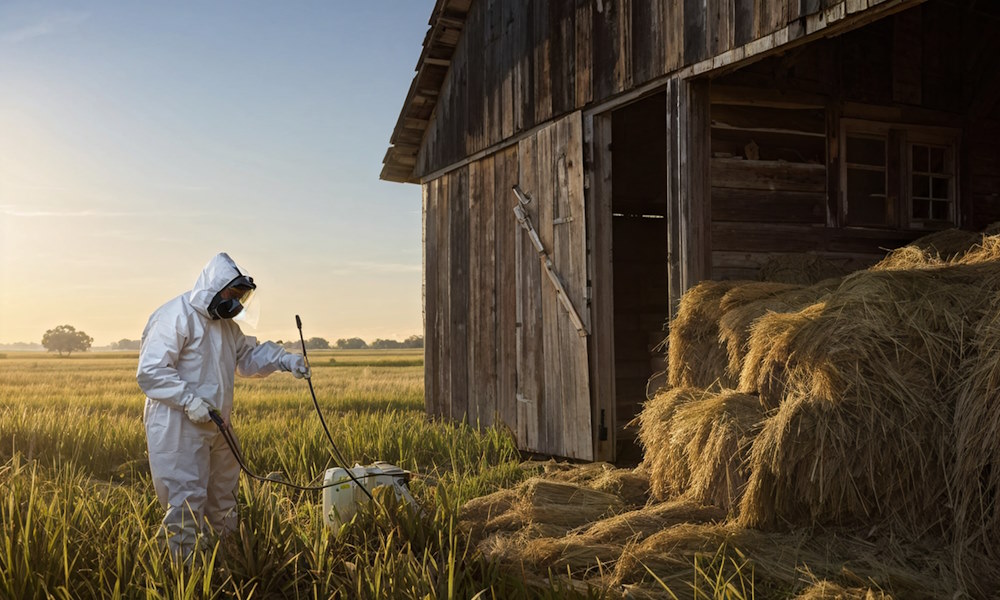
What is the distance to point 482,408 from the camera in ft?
32.3

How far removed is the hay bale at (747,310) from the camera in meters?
5.43

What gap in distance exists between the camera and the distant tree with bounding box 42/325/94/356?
68875mm

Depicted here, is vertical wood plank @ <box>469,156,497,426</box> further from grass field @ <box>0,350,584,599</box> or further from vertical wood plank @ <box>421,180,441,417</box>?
grass field @ <box>0,350,584,599</box>

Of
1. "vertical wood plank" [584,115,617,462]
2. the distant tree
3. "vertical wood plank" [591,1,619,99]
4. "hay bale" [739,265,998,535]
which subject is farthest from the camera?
the distant tree

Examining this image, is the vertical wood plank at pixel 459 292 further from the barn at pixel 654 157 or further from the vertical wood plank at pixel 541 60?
the vertical wood plank at pixel 541 60

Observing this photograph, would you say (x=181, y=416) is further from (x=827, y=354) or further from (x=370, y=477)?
(x=827, y=354)

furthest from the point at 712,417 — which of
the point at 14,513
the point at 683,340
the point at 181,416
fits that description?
the point at 14,513

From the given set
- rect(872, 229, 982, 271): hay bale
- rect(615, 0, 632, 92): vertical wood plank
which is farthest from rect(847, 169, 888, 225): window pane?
rect(615, 0, 632, 92): vertical wood plank

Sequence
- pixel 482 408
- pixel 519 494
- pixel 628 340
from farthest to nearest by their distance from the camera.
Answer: pixel 628 340, pixel 482 408, pixel 519 494

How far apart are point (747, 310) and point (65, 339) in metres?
72.6

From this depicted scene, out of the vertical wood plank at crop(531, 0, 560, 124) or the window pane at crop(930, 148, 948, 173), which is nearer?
the vertical wood plank at crop(531, 0, 560, 124)

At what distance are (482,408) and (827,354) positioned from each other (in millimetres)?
5673

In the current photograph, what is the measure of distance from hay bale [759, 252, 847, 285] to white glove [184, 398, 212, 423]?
4.52 metres

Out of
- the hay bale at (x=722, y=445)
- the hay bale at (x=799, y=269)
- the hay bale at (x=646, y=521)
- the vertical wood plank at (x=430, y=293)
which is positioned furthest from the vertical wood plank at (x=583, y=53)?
the hay bale at (x=646, y=521)
